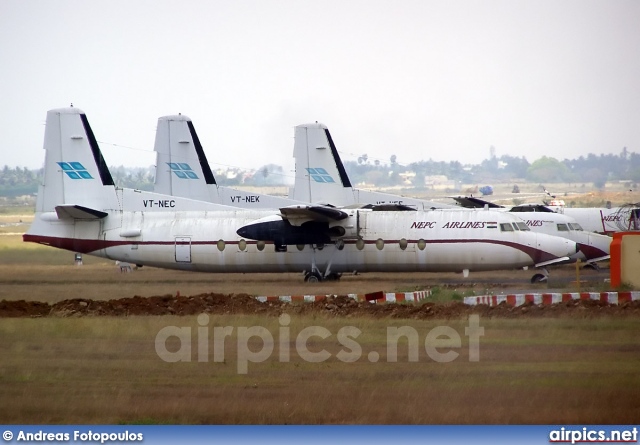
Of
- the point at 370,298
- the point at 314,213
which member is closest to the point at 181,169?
the point at 314,213

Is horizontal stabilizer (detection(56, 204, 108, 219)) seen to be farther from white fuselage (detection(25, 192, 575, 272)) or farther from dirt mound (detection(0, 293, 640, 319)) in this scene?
dirt mound (detection(0, 293, 640, 319))

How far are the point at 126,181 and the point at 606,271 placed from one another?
107ft

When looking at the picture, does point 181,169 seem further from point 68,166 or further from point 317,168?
point 68,166

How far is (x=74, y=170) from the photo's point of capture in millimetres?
29234

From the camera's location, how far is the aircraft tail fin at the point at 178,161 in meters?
37.5

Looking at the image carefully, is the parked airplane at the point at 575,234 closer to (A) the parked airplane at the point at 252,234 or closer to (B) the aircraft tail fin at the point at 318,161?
(A) the parked airplane at the point at 252,234

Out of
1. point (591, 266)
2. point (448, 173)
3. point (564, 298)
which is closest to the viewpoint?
point (564, 298)

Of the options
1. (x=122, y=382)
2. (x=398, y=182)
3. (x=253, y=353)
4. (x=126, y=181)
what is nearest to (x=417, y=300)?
(x=253, y=353)

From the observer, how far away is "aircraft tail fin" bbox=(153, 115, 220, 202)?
37.5 metres

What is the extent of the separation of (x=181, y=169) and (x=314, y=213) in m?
10.9

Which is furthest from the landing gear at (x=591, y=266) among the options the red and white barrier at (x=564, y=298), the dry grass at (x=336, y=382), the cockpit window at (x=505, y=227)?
the dry grass at (x=336, y=382)

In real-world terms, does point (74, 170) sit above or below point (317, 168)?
below

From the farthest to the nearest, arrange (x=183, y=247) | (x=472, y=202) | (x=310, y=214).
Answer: (x=472, y=202) < (x=183, y=247) < (x=310, y=214)

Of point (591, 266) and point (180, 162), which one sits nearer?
point (591, 266)
